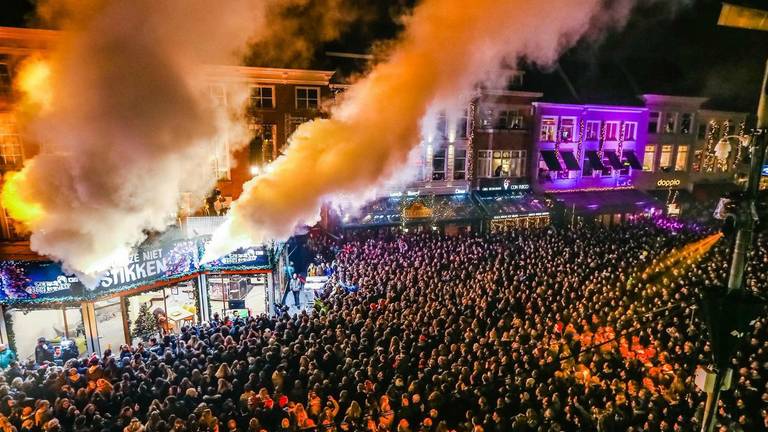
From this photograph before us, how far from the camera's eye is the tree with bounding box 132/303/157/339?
13773 mm

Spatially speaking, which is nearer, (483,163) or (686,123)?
(483,163)

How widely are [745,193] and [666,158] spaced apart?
3002 centimetres

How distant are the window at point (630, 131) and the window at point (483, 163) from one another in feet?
31.9

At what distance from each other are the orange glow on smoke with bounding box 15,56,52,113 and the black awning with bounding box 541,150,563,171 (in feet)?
75.6

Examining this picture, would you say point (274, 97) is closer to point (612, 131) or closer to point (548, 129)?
point (548, 129)

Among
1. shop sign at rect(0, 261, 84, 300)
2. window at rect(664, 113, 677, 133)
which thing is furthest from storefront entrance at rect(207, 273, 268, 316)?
window at rect(664, 113, 677, 133)

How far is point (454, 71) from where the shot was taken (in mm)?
12750

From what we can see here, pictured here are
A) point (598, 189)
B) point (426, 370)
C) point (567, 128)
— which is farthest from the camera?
point (598, 189)

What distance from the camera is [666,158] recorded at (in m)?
29.3

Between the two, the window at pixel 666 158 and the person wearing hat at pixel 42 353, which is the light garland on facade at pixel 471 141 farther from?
the person wearing hat at pixel 42 353

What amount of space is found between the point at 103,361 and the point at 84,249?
3397mm

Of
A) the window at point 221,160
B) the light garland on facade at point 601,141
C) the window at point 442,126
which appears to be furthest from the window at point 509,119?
the window at point 221,160

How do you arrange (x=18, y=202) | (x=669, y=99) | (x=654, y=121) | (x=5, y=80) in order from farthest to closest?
(x=654, y=121), (x=669, y=99), (x=5, y=80), (x=18, y=202)

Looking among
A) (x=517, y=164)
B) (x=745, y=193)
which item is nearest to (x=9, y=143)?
(x=517, y=164)
